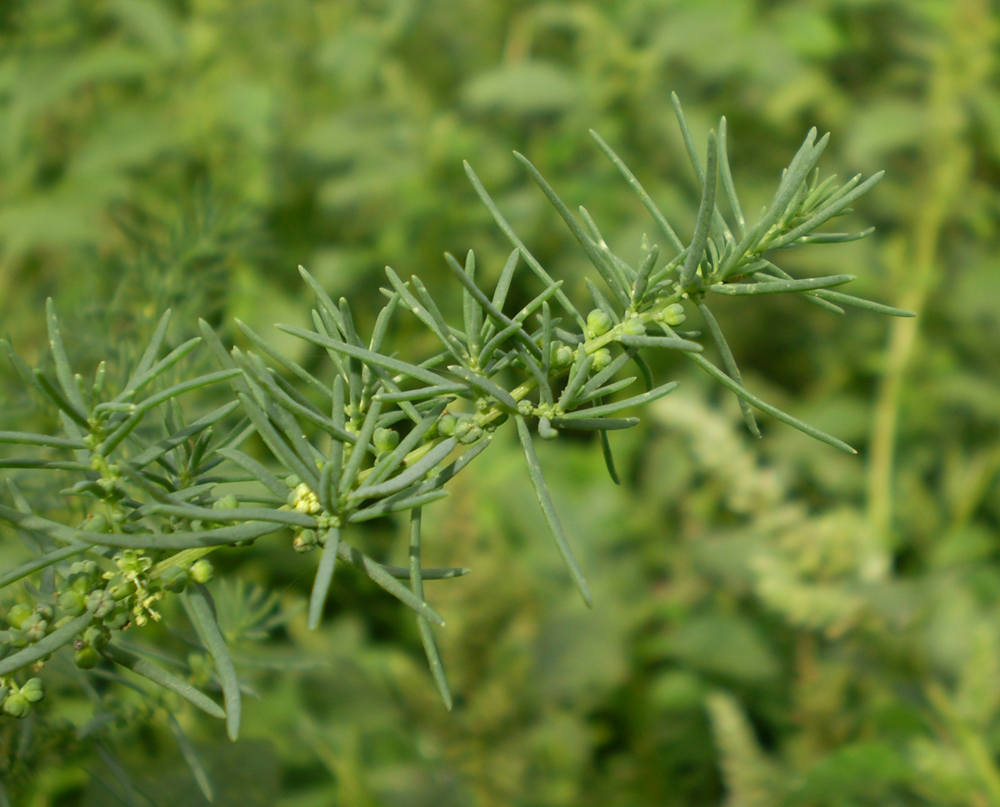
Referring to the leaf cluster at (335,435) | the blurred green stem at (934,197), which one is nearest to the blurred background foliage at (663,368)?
the blurred green stem at (934,197)

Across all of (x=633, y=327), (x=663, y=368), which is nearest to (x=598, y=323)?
(x=633, y=327)

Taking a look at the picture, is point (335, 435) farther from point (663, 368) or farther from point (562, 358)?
point (663, 368)

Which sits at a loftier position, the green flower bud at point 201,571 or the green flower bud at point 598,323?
the green flower bud at point 598,323

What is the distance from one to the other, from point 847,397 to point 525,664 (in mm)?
638

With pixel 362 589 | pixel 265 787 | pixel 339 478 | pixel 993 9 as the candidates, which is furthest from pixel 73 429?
pixel 993 9

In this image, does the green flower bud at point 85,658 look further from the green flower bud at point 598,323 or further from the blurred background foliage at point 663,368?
the blurred background foliage at point 663,368

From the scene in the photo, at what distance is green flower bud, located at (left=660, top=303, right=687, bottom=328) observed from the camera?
234mm

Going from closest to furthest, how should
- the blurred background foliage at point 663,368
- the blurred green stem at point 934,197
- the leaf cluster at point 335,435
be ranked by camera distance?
the leaf cluster at point 335,435, the blurred background foliage at point 663,368, the blurred green stem at point 934,197

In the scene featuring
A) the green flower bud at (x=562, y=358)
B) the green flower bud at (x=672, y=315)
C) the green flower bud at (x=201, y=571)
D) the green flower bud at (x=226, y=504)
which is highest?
the green flower bud at (x=672, y=315)

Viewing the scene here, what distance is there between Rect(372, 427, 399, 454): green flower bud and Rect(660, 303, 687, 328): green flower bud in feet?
0.26

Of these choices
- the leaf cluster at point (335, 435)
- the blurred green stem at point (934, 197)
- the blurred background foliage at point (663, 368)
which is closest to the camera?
the leaf cluster at point (335, 435)

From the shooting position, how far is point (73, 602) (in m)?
0.20

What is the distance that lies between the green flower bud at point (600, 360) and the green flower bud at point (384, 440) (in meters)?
0.05

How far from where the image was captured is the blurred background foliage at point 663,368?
2.43 ft
